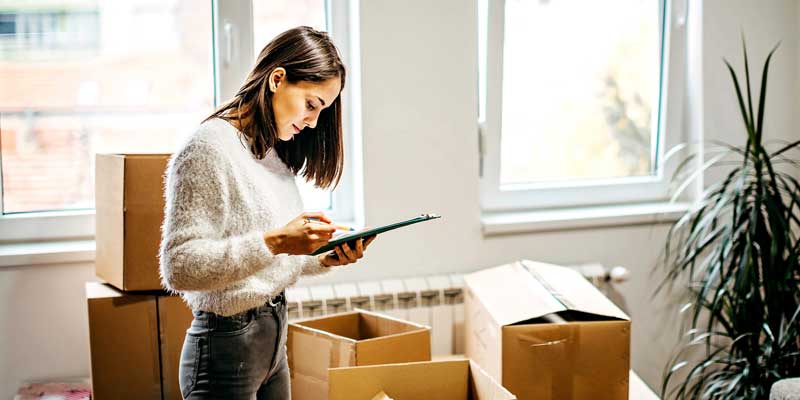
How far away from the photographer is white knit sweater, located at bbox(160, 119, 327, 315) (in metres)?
1.39

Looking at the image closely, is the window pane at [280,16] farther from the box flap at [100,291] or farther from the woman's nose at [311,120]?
the woman's nose at [311,120]

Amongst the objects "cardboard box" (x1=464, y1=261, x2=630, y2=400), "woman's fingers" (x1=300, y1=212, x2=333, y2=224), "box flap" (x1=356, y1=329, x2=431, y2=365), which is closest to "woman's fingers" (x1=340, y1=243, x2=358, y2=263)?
"woman's fingers" (x1=300, y1=212, x2=333, y2=224)

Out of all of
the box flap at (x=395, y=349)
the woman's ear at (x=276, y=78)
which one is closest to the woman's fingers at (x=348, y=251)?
the woman's ear at (x=276, y=78)

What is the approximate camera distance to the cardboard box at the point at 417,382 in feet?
6.20

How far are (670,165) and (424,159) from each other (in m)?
1.01

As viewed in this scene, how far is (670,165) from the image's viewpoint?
3.09m

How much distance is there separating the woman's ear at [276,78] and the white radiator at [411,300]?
1.12m

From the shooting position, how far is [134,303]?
2.10 metres

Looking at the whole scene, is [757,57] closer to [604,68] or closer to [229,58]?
[604,68]

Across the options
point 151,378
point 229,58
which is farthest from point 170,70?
point 151,378

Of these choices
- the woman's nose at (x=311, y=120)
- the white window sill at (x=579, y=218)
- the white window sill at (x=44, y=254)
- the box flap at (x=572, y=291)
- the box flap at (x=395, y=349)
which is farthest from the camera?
the white window sill at (x=579, y=218)

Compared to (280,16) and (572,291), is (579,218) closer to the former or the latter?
(572,291)

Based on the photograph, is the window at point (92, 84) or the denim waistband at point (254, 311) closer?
the denim waistband at point (254, 311)

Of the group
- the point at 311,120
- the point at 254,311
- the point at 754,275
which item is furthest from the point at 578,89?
the point at 254,311
